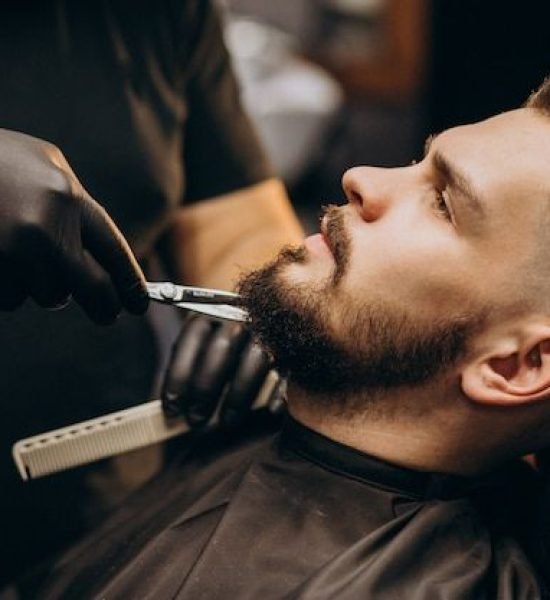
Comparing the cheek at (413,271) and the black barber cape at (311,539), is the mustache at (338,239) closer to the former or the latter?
the cheek at (413,271)

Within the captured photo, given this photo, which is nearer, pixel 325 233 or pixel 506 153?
pixel 506 153

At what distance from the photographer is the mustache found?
A: 1.54m

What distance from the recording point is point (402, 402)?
5.08ft

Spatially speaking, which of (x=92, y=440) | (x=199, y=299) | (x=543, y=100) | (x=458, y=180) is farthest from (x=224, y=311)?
(x=543, y=100)

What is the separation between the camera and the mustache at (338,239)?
154 cm

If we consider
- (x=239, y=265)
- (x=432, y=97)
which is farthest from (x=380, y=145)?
(x=239, y=265)

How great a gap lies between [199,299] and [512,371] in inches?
20.2

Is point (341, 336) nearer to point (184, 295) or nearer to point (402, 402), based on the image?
point (402, 402)

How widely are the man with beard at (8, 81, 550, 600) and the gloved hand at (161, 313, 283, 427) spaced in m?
0.15

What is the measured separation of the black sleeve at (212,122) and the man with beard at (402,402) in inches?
19.4

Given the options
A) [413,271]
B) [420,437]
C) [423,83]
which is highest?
[413,271]

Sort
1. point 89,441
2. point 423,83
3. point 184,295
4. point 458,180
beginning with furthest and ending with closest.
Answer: point 423,83 → point 89,441 → point 184,295 → point 458,180

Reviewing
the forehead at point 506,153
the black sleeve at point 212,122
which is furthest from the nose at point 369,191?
the black sleeve at point 212,122

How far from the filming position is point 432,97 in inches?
159
